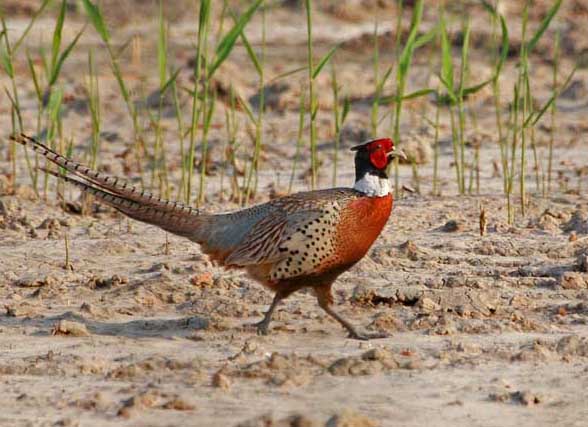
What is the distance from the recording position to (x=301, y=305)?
6.93m

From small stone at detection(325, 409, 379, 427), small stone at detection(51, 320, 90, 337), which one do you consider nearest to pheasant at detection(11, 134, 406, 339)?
small stone at detection(51, 320, 90, 337)

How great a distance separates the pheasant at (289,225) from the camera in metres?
6.26

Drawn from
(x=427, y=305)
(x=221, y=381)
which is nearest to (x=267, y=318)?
(x=427, y=305)

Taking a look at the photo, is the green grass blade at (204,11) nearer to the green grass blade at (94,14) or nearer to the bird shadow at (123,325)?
the green grass blade at (94,14)

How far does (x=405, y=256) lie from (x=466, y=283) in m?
0.60

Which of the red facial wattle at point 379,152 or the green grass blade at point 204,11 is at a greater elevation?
the green grass blade at point 204,11

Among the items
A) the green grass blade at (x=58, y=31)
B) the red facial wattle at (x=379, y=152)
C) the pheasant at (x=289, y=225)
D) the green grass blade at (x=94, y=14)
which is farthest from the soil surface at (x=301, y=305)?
the green grass blade at (x=94, y=14)

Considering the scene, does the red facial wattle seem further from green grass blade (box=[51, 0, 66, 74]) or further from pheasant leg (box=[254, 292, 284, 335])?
green grass blade (box=[51, 0, 66, 74])

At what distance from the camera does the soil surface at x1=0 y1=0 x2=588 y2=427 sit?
529cm

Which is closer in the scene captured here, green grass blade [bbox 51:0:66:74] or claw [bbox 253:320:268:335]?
claw [bbox 253:320:268:335]

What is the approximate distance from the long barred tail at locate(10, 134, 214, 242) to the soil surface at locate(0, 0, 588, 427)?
0.43 meters

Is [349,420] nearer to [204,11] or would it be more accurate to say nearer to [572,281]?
[572,281]

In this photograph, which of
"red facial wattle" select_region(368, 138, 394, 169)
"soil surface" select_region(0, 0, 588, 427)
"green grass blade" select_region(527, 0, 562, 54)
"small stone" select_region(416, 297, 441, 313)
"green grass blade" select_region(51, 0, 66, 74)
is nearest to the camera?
"soil surface" select_region(0, 0, 588, 427)

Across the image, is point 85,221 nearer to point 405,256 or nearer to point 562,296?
point 405,256
